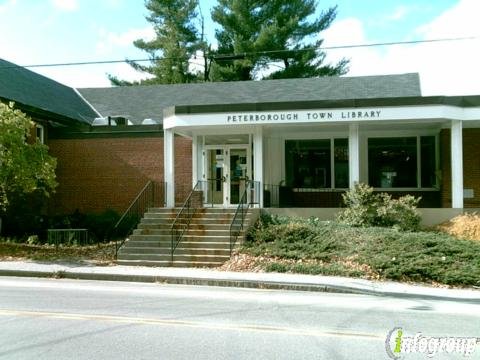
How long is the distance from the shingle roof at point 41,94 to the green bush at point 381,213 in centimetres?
1383

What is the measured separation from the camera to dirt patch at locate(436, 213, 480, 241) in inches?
631

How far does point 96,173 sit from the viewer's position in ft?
77.4

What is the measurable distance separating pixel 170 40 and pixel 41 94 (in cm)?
2295

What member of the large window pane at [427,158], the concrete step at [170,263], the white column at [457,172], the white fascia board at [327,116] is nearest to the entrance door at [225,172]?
the white fascia board at [327,116]

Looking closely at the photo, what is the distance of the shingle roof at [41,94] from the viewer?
22844 millimetres

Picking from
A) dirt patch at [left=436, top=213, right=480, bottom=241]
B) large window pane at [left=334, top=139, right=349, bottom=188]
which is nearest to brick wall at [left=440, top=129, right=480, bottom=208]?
dirt patch at [left=436, top=213, right=480, bottom=241]

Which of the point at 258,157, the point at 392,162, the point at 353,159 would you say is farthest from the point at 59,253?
the point at 392,162

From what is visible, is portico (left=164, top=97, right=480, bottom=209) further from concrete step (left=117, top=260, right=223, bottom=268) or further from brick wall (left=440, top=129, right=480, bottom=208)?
concrete step (left=117, top=260, right=223, bottom=268)

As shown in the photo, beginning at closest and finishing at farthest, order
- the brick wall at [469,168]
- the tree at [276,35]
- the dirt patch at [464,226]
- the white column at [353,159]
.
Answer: the dirt patch at [464,226], the white column at [353,159], the brick wall at [469,168], the tree at [276,35]

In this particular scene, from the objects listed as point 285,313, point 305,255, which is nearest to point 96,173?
point 305,255

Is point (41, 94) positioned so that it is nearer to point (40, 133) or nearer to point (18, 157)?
point (40, 133)

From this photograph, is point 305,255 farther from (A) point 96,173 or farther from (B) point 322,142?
(A) point 96,173

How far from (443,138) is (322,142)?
4856 millimetres

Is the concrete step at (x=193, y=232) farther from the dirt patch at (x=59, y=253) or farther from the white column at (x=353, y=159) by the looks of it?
the white column at (x=353, y=159)
